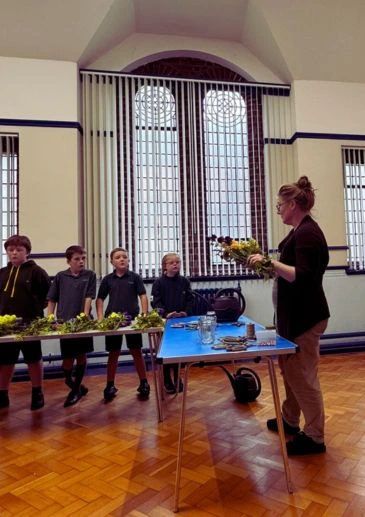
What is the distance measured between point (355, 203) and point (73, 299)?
3.86 metres

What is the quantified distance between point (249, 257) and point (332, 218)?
327 centimetres

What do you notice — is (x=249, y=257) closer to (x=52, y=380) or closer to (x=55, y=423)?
(x=55, y=423)

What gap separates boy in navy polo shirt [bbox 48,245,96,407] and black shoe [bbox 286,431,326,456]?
1.87m

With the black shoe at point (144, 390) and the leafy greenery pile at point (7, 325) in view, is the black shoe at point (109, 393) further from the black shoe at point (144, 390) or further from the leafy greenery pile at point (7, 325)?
the leafy greenery pile at point (7, 325)

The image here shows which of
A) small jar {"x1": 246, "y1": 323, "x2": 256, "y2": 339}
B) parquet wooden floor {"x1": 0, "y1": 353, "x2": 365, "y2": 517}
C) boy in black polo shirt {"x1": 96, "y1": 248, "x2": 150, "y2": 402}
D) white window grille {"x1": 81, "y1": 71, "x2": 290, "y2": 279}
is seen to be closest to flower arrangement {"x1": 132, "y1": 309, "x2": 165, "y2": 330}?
boy in black polo shirt {"x1": 96, "y1": 248, "x2": 150, "y2": 402}

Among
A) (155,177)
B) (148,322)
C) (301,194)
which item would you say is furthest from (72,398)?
(155,177)

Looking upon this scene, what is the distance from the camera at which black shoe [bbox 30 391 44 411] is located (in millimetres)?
3023

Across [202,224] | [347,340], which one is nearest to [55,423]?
[202,224]

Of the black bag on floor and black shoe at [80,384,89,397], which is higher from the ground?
the black bag on floor

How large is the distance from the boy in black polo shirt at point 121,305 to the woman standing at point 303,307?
4.83ft

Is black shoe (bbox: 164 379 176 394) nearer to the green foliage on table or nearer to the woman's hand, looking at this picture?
the green foliage on table

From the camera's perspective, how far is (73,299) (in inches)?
128

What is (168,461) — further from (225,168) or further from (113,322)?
(225,168)

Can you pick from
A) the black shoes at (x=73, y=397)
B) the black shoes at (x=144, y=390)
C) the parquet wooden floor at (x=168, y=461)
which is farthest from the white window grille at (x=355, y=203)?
the black shoes at (x=73, y=397)
